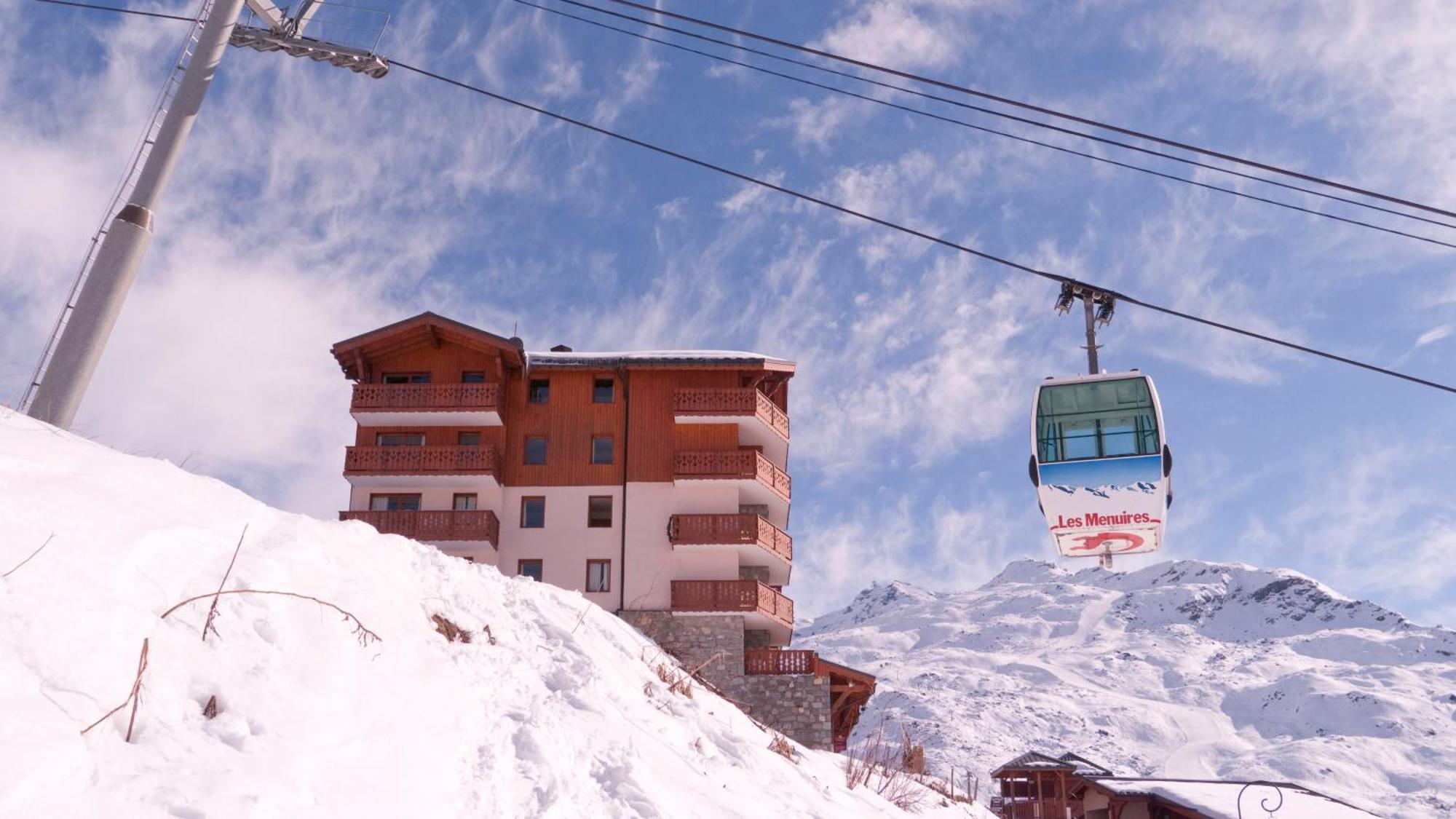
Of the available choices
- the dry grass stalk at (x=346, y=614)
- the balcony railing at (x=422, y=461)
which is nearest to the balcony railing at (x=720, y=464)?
the balcony railing at (x=422, y=461)

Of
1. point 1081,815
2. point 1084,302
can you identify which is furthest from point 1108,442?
point 1081,815

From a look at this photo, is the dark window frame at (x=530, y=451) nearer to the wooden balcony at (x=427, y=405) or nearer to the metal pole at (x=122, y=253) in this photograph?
the wooden balcony at (x=427, y=405)

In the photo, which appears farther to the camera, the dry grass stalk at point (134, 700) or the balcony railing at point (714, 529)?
the balcony railing at point (714, 529)

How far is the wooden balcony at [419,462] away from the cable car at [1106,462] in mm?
23622

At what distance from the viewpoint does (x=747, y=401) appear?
37438 millimetres

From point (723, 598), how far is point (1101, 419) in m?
21.0

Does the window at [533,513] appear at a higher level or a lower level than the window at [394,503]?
lower

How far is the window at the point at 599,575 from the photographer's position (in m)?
36.3

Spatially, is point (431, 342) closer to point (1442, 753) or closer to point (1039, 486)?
point (1039, 486)

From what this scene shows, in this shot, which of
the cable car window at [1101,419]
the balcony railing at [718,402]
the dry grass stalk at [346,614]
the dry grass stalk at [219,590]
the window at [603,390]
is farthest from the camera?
the window at [603,390]

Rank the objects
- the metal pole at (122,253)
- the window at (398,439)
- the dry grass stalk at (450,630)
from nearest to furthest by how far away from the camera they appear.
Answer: the dry grass stalk at (450,630) < the metal pole at (122,253) < the window at (398,439)

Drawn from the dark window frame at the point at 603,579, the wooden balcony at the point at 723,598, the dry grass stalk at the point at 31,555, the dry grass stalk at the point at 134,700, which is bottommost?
the dry grass stalk at the point at 134,700

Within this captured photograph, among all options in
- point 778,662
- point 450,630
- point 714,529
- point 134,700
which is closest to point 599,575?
point 714,529

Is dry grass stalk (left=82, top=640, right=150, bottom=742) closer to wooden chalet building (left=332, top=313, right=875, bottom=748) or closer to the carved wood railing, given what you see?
wooden chalet building (left=332, top=313, right=875, bottom=748)
